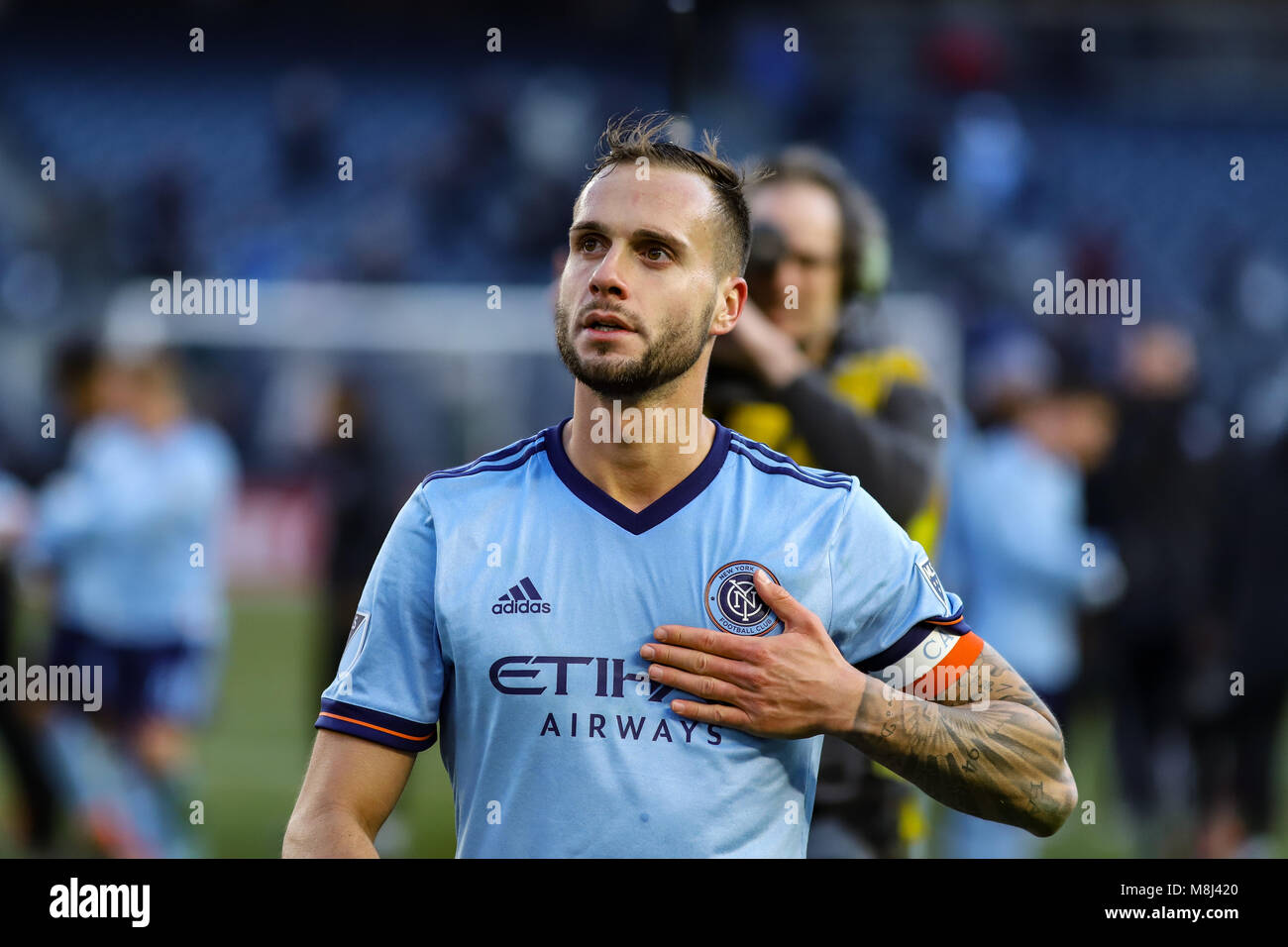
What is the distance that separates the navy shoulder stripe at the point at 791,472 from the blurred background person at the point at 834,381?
3.07 ft

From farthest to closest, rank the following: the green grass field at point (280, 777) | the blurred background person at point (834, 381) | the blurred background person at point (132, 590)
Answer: the green grass field at point (280, 777), the blurred background person at point (132, 590), the blurred background person at point (834, 381)

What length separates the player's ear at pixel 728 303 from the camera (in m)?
2.73

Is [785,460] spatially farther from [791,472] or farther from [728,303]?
[728,303]

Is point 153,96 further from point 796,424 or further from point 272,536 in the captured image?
point 796,424

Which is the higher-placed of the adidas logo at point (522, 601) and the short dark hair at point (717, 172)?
the short dark hair at point (717, 172)

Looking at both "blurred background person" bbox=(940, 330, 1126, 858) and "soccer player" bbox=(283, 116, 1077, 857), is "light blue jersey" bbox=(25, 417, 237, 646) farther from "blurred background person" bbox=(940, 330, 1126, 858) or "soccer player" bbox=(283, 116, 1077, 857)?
"soccer player" bbox=(283, 116, 1077, 857)

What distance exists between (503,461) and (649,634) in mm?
437

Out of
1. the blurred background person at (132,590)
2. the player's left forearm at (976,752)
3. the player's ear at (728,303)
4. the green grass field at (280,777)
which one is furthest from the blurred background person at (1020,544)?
the player's left forearm at (976,752)

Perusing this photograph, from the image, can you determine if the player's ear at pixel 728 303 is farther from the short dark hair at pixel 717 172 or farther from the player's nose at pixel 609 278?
the player's nose at pixel 609 278

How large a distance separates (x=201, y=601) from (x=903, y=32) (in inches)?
627

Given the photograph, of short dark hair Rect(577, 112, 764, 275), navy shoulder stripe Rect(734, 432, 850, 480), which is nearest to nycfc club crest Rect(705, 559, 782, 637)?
navy shoulder stripe Rect(734, 432, 850, 480)

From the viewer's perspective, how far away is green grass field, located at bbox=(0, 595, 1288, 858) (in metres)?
7.41

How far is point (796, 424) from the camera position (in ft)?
12.0

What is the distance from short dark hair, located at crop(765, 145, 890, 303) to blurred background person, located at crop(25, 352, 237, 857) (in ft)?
12.4
